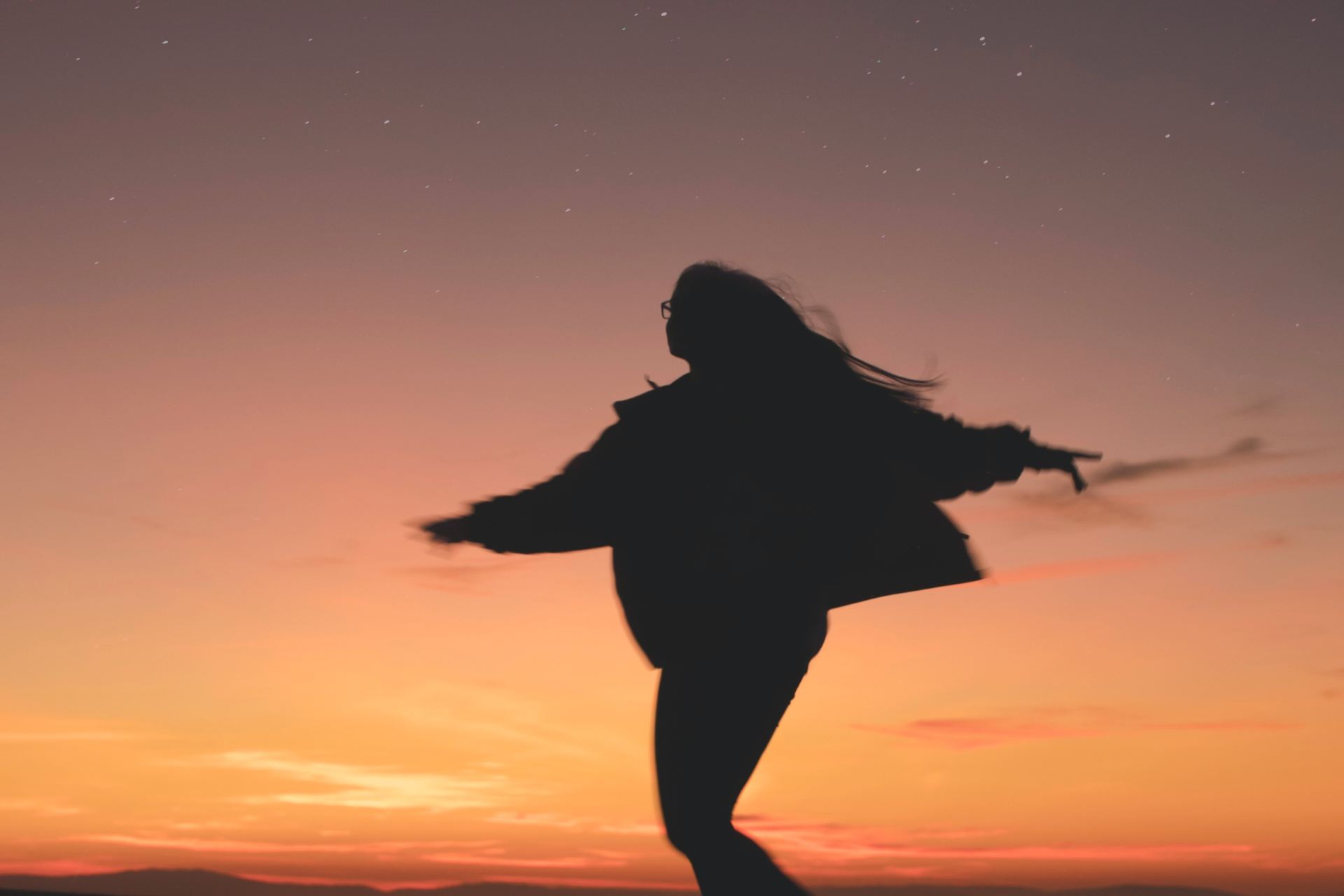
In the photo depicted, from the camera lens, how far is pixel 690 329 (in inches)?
145

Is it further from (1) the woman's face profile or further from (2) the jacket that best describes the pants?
(1) the woman's face profile

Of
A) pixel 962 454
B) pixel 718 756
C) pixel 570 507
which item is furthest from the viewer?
pixel 962 454

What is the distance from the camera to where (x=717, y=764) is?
325 centimetres

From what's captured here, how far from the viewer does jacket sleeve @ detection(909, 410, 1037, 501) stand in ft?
12.1

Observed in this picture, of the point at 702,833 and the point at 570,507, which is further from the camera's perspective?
the point at 570,507

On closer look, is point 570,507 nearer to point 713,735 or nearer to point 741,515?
point 741,515

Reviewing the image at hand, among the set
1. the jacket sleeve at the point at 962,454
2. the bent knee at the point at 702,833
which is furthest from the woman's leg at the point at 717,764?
the jacket sleeve at the point at 962,454

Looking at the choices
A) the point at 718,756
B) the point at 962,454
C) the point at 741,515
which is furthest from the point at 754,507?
the point at 962,454

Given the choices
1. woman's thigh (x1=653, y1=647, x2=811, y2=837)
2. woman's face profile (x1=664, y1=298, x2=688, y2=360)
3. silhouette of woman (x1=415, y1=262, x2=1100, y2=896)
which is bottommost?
woman's thigh (x1=653, y1=647, x2=811, y2=837)

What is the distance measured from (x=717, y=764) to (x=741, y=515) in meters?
0.68

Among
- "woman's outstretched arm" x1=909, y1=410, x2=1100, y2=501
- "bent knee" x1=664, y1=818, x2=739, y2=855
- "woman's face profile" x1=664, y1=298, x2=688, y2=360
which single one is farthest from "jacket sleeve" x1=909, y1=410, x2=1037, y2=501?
"bent knee" x1=664, y1=818, x2=739, y2=855

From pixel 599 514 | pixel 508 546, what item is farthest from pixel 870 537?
pixel 508 546

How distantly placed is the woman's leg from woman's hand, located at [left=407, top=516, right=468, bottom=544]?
91cm

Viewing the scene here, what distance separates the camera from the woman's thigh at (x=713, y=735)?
3250mm
